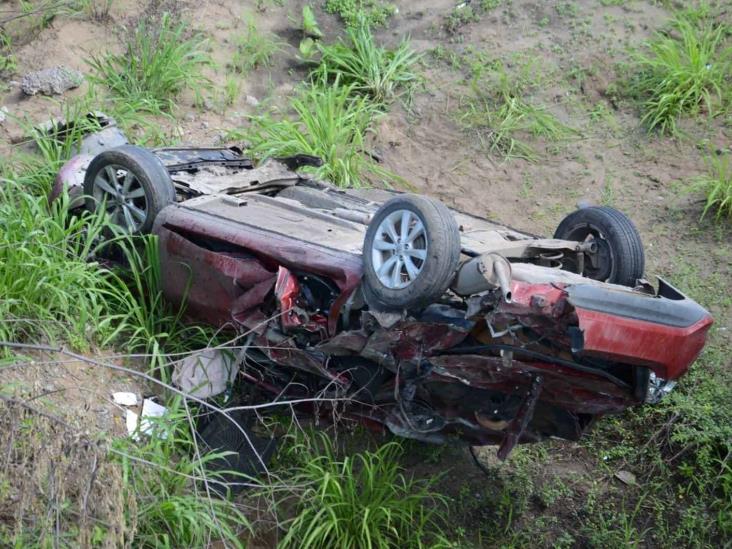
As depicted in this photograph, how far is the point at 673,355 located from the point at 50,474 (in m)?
2.58

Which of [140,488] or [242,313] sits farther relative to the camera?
[242,313]

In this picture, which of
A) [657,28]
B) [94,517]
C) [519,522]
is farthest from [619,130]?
[94,517]

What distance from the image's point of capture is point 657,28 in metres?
9.68

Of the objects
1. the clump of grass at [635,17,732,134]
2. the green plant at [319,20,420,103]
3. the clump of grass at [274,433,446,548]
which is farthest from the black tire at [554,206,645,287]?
the green plant at [319,20,420,103]

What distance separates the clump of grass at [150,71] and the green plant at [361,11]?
1.78m

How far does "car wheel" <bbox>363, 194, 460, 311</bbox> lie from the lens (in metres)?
4.32

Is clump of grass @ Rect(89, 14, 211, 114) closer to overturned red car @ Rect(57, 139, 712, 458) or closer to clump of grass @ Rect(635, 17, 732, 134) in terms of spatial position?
overturned red car @ Rect(57, 139, 712, 458)

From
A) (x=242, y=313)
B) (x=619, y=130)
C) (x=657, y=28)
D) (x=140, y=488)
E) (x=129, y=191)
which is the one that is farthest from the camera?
(x=657, y=28)

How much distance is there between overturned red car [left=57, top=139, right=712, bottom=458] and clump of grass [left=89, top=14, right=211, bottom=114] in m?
2.63

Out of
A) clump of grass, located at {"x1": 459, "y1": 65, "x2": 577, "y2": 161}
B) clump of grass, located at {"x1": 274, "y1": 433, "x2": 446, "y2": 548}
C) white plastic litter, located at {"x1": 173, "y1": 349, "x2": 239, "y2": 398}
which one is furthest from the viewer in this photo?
clump of grass, located at {"x1": 459, "y1": 65, "x2": 577, "y2": 161}

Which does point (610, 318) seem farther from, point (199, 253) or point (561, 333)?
point (199, 253)

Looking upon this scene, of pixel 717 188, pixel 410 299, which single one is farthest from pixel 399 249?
pixel 717 188

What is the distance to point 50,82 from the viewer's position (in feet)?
28.5

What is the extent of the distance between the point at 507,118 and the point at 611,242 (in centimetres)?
396
